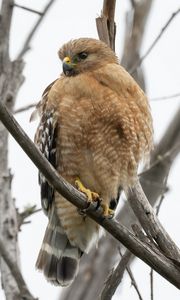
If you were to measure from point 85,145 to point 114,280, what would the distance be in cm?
129

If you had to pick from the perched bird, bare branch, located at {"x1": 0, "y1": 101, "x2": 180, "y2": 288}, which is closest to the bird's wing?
the perched bird

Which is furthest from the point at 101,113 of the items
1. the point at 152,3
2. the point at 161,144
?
the point at 152,3

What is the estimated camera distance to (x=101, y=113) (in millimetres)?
5441

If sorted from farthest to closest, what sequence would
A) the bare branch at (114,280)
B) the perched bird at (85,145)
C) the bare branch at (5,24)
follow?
the bare branch at (5,24) → the perched bird at (85,145) → the bare branch at (114,280)

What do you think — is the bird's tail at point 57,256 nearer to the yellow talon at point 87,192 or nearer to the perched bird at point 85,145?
the perched bird at point 85,145

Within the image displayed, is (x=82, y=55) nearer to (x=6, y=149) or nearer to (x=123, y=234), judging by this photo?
(x=6, y=149)

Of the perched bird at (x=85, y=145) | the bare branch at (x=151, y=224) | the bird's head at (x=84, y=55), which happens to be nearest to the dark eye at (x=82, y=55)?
the bird's head at (x=84, y=55)

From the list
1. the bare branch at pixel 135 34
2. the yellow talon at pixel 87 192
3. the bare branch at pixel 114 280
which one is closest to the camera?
the bare branch at pixel 114 280

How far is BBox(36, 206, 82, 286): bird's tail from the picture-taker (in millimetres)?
5703

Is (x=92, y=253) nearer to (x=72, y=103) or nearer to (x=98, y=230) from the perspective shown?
(x=98, y=230)

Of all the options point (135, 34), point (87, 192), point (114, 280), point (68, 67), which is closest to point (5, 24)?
point (68, 67)

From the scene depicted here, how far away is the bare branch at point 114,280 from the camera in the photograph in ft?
14.4

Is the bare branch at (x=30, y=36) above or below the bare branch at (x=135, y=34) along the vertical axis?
above

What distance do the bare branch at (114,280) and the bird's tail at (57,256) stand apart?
4.09ft
